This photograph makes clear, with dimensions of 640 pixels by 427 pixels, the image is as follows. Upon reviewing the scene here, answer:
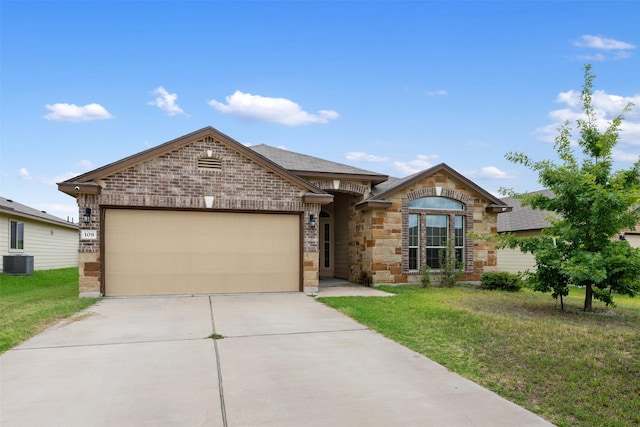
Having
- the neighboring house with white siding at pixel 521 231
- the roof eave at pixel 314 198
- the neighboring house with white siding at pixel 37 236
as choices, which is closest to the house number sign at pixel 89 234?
the roof eave at pixel 314 198

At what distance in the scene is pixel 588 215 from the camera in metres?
9.04

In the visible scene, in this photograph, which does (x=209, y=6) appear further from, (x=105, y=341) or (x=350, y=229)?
(x=105, y=341)

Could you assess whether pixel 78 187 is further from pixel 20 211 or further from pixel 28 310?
pixel 20 211

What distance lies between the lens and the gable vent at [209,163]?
1157cm

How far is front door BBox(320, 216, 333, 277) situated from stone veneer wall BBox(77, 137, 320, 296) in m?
5.64

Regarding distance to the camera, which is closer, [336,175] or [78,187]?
[78,187]

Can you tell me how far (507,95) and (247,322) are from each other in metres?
12.9

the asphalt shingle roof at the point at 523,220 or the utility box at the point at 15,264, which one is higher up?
the asphalt shingle roof at the point at 523,220

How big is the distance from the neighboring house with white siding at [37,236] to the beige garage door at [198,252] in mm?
8898

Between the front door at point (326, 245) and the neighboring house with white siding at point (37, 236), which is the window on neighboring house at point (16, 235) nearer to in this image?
the neighboring house with white siding at point (37, 236)

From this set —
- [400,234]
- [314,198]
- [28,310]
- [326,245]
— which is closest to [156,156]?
[314,198]

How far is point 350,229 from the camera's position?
16172 mm

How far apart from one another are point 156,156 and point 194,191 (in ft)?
4.36

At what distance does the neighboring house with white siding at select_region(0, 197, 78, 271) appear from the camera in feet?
58.9
